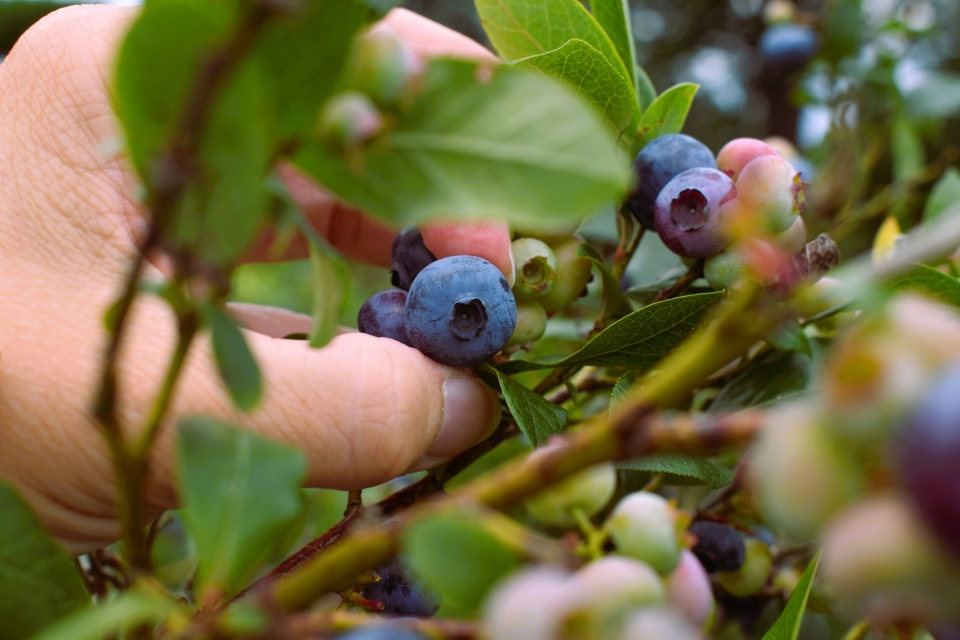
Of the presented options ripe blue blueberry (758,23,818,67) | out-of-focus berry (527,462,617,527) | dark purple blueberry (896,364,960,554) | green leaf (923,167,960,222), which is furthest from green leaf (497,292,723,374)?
ripe blue blueberry (758,23,818,67)

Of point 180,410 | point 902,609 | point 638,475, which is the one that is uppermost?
point 902,609

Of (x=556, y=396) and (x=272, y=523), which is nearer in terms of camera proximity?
(x=272, y=523)

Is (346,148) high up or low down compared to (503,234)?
up

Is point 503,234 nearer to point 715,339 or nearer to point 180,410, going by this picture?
point 180,410

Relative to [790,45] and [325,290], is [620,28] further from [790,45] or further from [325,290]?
[790,45]

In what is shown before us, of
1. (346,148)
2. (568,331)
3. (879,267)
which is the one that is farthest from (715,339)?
(568,331)

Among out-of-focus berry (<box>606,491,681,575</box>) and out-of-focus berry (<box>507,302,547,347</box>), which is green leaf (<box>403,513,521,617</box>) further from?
out-of-focus berry (<box>507,302,547,347</box>)

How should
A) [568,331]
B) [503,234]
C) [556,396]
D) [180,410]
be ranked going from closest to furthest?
[180,410]
[503,234]
[556,396]
[568,331]

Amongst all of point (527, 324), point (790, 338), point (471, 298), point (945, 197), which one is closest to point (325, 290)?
point (471, 298)
